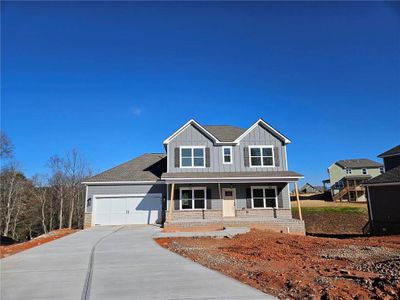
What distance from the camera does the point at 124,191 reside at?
71.2 ft

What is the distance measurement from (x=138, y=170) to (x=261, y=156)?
950 centimetres

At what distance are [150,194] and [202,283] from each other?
16.3 metres

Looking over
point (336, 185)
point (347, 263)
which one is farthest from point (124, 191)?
point (336, 185)

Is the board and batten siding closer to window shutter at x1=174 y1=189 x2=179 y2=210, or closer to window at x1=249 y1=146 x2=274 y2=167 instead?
window at x1=249 y1=146 x2=274 y2=167

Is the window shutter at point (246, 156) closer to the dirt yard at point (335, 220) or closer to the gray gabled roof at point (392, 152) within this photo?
the dirt yard at point (335, 220)

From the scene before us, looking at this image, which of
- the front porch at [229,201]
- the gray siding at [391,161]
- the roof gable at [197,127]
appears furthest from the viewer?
the gray siding at [391,161]

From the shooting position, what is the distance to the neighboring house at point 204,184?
20.8 metres

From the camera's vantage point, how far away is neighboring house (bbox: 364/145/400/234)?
57.8ft

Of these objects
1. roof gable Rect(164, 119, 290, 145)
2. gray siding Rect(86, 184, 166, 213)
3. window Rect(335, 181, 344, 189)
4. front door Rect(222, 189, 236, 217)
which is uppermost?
roof gable Rect(164, 119, 290, 145)

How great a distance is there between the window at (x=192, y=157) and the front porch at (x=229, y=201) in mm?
1538

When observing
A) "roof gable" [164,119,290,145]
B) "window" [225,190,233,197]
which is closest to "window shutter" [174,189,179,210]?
"window" [225,190,233,197]

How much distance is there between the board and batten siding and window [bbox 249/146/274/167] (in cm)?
30

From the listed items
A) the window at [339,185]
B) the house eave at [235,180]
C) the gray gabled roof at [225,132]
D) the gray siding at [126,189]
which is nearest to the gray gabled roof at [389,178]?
the house eave at [235,180]

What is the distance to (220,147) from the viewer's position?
22.5 meters
